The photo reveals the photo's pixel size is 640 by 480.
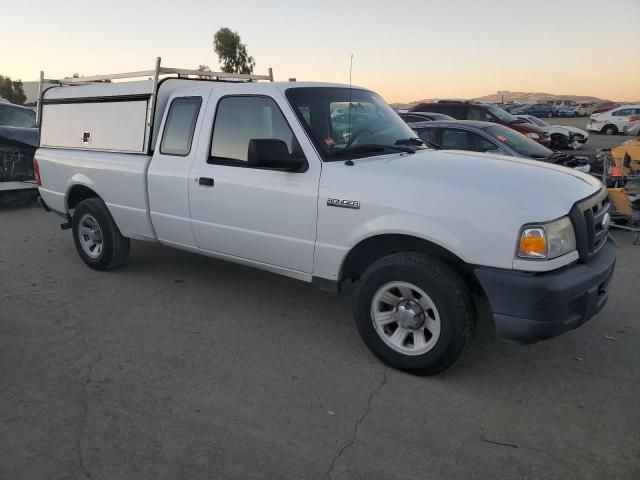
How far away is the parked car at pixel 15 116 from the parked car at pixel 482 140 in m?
9.16

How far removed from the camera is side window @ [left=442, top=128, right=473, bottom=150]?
27.7 feet

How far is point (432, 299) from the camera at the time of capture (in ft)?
10.7

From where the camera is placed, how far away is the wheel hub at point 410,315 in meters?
3.42

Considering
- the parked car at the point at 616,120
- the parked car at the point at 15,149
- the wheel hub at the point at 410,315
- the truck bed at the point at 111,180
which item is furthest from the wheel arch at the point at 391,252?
the parked car at the point at 616,120

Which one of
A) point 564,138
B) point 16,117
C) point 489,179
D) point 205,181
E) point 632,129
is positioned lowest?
point 205,181

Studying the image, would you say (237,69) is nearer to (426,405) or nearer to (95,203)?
(95,203)

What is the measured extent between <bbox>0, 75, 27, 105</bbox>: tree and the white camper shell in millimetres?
34517

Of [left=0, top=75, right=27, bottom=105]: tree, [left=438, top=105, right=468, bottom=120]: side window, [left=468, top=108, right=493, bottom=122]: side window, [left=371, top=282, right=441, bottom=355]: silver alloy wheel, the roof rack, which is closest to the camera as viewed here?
[left=371, top=282, right=441, bottom=355]: silver alloy wheel

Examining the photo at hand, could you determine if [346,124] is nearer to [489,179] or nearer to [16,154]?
[489,179]

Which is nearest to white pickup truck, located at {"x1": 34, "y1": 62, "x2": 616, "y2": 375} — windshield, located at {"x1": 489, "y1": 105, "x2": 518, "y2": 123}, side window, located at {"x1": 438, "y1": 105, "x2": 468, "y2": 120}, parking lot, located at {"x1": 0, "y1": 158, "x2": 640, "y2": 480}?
parking lot, located at {"x1": 0, "y1": 158, "x2": 640, "y2": 480}

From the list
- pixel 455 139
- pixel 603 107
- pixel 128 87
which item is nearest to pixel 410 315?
pixel 128 87

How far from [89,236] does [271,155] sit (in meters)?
3.11

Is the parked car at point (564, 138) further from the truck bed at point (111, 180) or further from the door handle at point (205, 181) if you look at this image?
the door handle at point (205, 181)

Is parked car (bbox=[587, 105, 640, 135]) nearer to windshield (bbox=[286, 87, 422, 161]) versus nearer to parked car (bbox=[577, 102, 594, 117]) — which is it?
parked car (bbox=[577, 102, 594, 117])
